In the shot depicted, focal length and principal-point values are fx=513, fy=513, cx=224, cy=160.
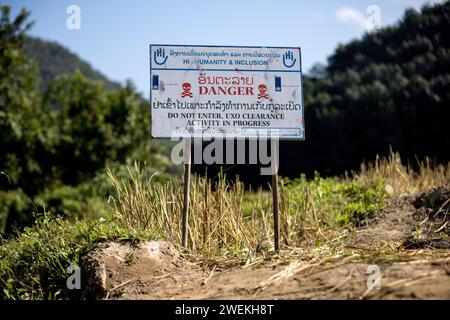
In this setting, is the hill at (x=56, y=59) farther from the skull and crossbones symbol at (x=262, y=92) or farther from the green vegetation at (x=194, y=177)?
the skull and crossbones symbol at (x=262, y=92)

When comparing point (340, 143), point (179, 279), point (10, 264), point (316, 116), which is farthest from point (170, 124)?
point (316, 116)

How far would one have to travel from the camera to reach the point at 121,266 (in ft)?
13.8

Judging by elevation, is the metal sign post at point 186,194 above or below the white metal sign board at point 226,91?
below

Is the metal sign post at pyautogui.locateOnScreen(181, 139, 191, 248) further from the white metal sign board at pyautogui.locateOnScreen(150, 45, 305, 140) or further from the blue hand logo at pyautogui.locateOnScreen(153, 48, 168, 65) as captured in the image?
the blue hand logo at pyautogui.locateOnScreen(153, 48, 168, 65)

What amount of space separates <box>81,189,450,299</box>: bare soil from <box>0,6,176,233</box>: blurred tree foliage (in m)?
8.96

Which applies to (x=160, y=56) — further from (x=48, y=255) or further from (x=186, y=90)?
(x=48, y=255)

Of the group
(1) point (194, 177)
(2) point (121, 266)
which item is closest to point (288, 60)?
(1) point (194, 177)

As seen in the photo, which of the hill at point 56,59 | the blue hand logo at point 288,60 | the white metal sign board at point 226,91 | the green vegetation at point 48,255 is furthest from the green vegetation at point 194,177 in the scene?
the hill at point 56,59

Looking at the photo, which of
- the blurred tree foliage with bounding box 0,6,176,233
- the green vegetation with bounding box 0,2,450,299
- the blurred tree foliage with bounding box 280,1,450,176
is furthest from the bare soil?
the blurred tree foliage with bounding box 280,1,450,176

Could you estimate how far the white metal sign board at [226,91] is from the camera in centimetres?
505

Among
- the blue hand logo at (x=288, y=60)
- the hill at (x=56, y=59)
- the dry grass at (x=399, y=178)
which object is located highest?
the hill at (x=56, y=59)

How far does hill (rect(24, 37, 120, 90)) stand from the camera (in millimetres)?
53250

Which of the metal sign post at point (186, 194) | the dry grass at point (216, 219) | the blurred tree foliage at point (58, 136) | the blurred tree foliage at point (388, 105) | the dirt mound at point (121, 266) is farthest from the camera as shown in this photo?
the blurred tree foliage at point (388, 105)

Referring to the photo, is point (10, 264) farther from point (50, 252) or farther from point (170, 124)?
point (170, 124)
